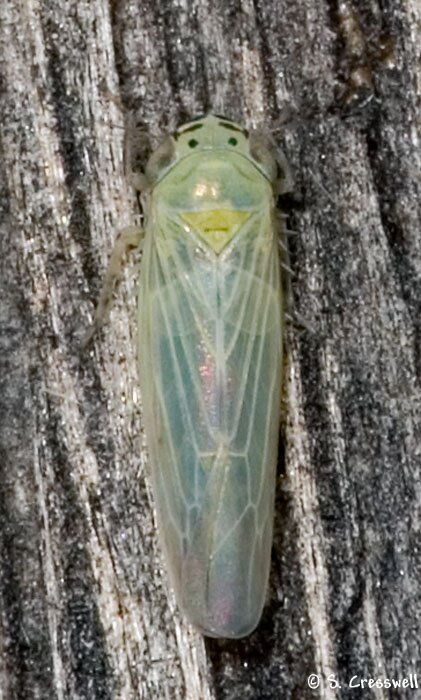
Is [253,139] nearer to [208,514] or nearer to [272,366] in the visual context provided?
[272,366]

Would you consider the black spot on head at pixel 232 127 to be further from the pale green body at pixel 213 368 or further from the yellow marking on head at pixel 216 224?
the yellow marking on head at pixel 216 224

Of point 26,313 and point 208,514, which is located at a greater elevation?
point 26,313

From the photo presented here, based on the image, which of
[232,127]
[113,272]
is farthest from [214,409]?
[232,127]

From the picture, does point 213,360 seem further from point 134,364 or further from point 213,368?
point 134,364

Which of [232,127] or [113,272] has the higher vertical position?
[232,127]

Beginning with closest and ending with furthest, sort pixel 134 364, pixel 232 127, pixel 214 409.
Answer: pixel 214 409 → pixel 134 364 → pixel 232 127

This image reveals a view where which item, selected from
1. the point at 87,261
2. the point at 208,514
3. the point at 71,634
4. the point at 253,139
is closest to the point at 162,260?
the point at 87,261

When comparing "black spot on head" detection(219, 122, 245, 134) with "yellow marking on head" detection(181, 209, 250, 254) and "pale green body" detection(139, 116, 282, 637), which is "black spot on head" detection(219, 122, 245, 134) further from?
"yellow marking on head" detection(181, 209, 250, 254)

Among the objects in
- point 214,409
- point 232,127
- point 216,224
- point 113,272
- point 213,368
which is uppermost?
point 232,127
